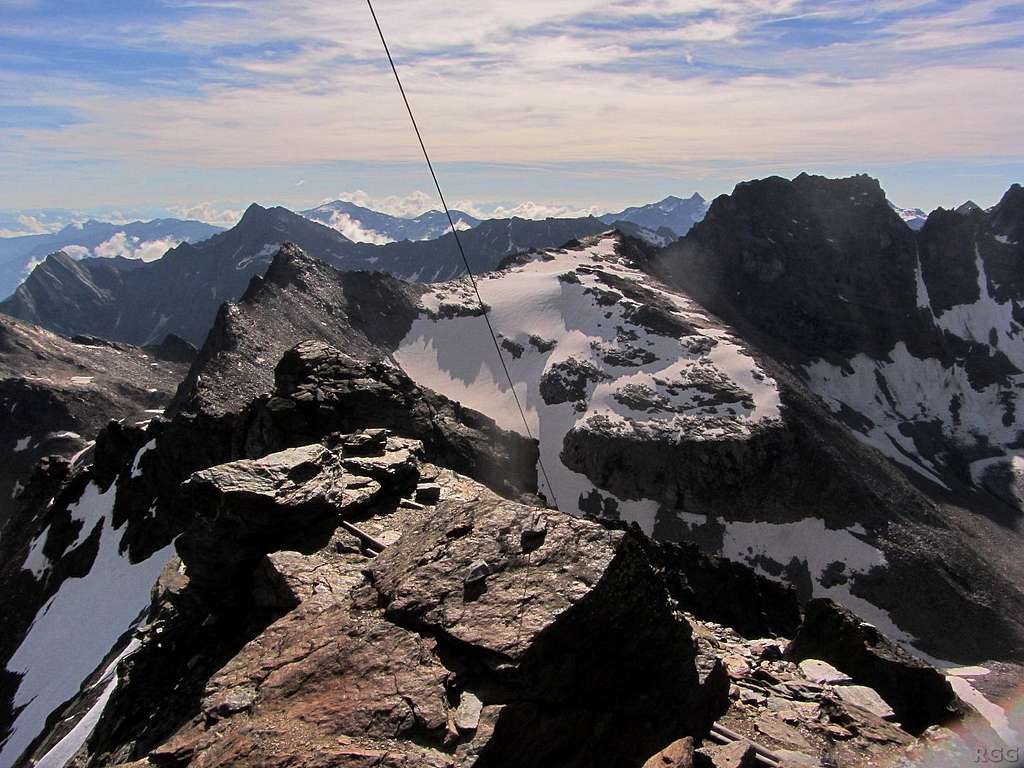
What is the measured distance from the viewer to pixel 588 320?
415 ft

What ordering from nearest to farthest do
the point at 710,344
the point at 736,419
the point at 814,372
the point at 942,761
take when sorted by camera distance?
the point at 942,761, the point at 736,419, the point at 710,344, the point at 814,372

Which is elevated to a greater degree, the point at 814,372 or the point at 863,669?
the point at 863,669

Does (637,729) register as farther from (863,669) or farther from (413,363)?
(413,363)

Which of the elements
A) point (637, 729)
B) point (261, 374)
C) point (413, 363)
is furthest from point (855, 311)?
point (637, 729)

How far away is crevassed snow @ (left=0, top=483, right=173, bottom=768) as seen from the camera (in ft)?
148

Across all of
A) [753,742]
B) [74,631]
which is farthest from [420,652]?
[74,631]

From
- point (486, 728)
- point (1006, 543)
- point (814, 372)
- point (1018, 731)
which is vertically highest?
point (486, 728)

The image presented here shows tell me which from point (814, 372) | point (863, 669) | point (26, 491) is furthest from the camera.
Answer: point (814, 372)

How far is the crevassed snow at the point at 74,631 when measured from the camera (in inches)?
1774

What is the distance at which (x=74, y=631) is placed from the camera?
52.6 metres

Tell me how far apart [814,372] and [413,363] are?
4098 inches

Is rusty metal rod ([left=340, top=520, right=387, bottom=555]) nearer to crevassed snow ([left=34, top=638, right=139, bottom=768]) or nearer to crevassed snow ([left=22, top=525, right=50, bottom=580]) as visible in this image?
crevassed snow ([left=34, top=638, right=139, bottom=768])

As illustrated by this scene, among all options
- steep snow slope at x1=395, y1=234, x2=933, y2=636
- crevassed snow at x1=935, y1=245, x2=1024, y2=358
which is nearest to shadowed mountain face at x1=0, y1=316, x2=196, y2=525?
steep snow slope at x1=395, y1=234, x2=933, y2=636

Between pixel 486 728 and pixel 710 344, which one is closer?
pixel 486 728
